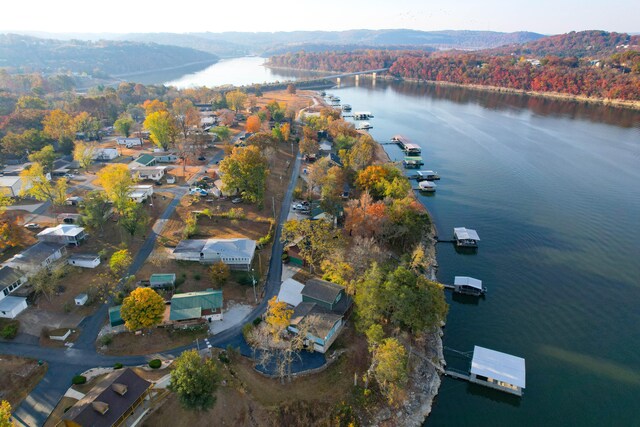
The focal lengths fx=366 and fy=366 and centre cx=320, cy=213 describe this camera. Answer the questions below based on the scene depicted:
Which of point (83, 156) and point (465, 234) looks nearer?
point (465, 234)

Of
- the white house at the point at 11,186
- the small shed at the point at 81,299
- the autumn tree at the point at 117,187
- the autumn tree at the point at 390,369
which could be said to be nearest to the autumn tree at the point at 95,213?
the autumn tree at the point at 117,187

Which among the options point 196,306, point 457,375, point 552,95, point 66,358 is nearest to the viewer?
point 66,358

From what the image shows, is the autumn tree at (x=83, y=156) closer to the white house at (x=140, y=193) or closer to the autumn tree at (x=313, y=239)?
the white house at (x=140, y=193)

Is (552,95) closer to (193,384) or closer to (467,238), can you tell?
(467,238)

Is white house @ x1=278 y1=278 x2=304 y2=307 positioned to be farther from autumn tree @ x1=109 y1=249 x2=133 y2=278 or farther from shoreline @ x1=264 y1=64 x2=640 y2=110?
shoreline @ x1=264 y1=64 x2=640 y2=110

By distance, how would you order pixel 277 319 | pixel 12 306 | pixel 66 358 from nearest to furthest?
pixel 66 358 → pixel 277 319 → pixel 12 306

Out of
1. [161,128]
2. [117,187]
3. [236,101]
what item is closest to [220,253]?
[117,187]

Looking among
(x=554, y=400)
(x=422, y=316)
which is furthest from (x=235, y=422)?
(x=554, y=400)
